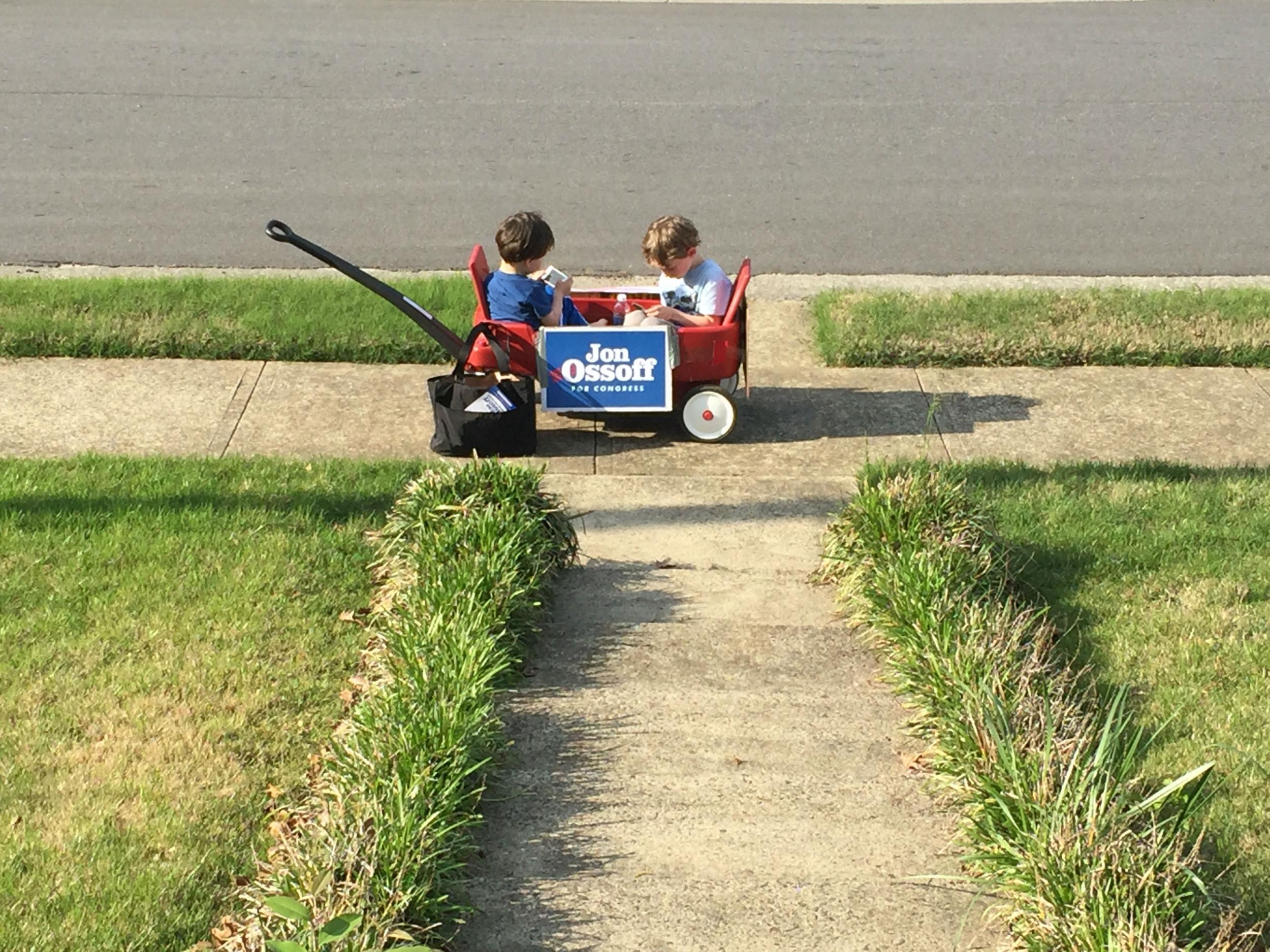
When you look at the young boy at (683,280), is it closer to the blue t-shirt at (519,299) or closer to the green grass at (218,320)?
the blue t-shirt at (519,299)

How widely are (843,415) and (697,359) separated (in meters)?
0.79

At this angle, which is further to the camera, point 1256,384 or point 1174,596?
point 1256,384

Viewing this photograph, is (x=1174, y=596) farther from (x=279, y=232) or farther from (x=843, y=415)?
(x=279, y=232)

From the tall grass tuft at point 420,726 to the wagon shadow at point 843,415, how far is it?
150cm

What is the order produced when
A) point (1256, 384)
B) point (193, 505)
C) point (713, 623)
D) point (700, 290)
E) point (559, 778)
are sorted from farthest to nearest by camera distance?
point (1256, 384) → point (700, 290) → point (193, 505) → point (713, 623) → point (559, 778)

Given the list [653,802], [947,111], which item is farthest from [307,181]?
[653,802]

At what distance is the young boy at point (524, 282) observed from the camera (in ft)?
22.6

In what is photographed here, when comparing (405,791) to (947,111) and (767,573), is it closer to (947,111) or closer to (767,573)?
(767,573)

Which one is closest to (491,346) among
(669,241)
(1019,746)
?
(669,241)

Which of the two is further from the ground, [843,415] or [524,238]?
[524,238]

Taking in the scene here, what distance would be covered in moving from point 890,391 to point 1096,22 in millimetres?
8748

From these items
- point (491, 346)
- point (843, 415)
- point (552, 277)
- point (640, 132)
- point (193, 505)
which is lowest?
point (193, 505)

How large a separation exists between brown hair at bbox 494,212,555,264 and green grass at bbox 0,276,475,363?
932 mm

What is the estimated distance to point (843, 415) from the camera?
7.25 m
